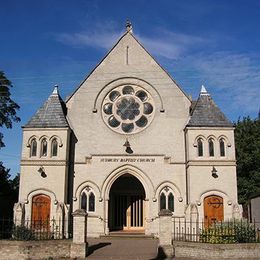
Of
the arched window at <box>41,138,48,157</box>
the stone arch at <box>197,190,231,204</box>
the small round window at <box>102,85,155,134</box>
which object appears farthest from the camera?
the small round window at <box>102,85,155,134</box>

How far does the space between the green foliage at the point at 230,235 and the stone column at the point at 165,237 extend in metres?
1.66

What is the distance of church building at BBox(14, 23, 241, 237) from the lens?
26047 mm

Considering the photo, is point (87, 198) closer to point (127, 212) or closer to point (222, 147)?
point (127, 212)

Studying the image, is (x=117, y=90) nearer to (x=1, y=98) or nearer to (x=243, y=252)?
(x=1, y=98)

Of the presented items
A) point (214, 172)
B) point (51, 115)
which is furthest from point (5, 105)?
point (214, 172)

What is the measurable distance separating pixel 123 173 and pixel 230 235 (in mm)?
10128

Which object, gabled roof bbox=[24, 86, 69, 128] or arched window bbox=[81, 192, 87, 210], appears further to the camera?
gabled roof bbox=[24, 86, 69, 128]

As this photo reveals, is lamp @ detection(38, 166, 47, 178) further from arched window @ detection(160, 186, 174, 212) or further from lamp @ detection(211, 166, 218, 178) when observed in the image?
lamp @ detection(211, 166, 218, 178)

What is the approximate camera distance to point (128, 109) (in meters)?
28.5

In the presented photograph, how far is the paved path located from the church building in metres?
2.34

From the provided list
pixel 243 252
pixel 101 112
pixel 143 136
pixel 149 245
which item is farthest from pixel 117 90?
pixel 243 252

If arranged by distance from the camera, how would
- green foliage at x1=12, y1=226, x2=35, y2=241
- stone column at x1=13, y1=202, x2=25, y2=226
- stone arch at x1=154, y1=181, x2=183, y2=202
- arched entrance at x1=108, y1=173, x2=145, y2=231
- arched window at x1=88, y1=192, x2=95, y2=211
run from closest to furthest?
green foliage at x1=12, y1=226, x2=35, y2=241 → stone column at x1=13, y1=202, x2=25, y2=226 → stone arch at x1=154, y1=181, x2=183, y2=202 → arched window at x1=88, y1=192, x2=95, y2=211 → arched entrance at x1=108, y1=173, x2=145, y2=231

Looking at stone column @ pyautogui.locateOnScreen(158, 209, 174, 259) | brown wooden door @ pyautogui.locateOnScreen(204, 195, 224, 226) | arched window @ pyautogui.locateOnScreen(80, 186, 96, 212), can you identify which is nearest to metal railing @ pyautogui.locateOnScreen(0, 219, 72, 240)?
arched window @ pyautogui.locateOnScreen(80, 186, 96, 212)

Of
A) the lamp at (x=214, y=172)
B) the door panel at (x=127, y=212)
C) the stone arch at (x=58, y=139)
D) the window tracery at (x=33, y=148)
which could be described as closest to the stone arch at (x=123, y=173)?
the door panel at (x=127, y=212)
